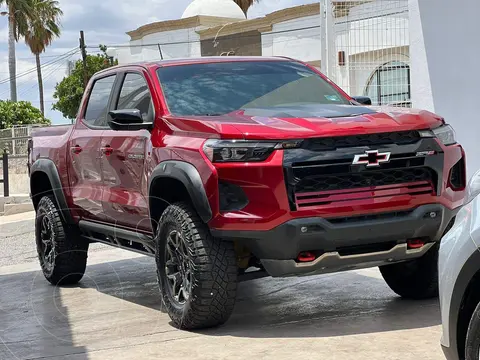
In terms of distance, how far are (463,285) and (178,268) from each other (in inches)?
119

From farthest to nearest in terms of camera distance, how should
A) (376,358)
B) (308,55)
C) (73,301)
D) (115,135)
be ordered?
1. (308,55)
2. (73,301)
3. (115,135)
4. (376,358)

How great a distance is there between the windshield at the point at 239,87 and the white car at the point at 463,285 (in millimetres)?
3107

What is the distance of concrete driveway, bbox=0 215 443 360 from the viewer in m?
5.61

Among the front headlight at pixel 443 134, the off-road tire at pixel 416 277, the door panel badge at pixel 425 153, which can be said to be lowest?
the off-road tire at pixel 416 277

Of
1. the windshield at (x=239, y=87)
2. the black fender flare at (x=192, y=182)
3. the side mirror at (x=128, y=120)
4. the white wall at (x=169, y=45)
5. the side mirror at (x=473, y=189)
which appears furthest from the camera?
the white wall at (x=169, y=45)

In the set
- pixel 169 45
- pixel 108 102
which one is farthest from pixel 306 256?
pixel 169 45

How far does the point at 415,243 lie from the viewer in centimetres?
611

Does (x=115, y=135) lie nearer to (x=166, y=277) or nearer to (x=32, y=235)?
(x=166, y=277)

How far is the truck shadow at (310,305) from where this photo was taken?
615 centimetres

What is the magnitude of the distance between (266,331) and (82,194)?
8.62 feet

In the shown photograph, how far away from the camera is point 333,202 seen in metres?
5.76

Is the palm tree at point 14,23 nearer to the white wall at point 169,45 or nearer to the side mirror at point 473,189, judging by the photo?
the white wall at point 169,45

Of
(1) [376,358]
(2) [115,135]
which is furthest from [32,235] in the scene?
(1) [376,358]

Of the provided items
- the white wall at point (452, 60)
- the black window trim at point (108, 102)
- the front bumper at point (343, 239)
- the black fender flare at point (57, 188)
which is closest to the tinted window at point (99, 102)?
the black window trim at point (108, 102)
